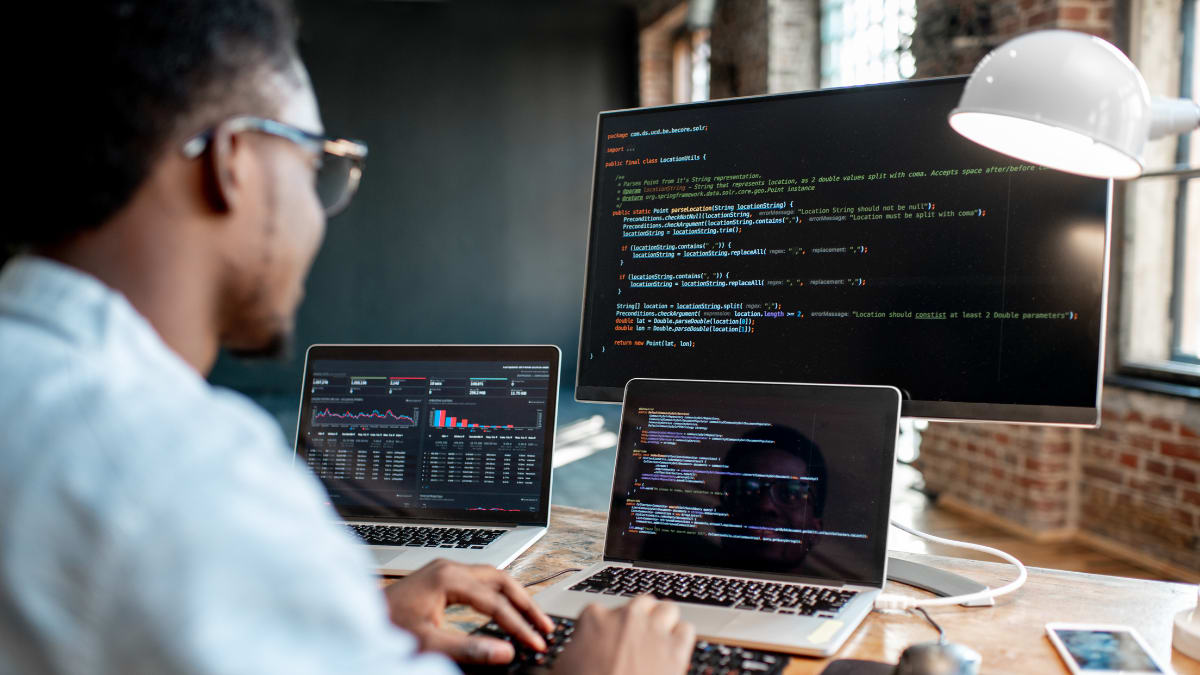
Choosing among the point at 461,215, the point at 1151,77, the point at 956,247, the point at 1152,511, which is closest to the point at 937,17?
the point at 1151,77

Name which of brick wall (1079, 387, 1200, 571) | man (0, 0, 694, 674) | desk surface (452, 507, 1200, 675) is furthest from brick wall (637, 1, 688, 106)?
man (0, 0, 694, 674)

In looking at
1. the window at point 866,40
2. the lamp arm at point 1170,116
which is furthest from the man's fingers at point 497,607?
the window at point 866,40

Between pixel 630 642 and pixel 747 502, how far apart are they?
36cm

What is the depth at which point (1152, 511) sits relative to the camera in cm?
308

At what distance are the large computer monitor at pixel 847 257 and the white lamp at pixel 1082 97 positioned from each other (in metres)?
0.13

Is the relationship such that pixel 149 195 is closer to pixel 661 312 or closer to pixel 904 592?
pixel 661 312

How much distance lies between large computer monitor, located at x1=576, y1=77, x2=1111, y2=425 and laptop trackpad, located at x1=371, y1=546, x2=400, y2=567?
1.13ft

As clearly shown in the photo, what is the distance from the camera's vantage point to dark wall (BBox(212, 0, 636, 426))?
7461mm

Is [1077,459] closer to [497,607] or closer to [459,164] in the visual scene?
[497,607]

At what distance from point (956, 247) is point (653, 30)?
6863 millimetres

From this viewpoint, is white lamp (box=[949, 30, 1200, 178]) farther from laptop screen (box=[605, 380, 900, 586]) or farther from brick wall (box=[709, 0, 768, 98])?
brick wall (box=[709, 0, 768, 98])

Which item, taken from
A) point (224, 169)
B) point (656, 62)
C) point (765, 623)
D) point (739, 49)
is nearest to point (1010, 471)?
point (765, 623)

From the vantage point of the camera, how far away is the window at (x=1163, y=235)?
125 inches

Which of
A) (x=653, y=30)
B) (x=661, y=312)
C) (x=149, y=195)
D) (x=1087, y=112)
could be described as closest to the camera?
(x=149, y=195)
